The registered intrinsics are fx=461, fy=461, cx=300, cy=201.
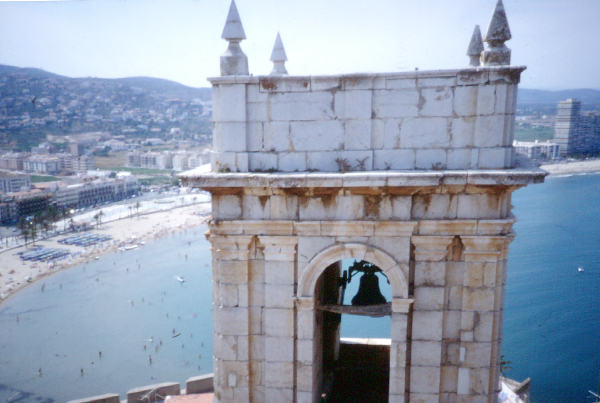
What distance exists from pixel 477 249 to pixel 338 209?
1633 mm

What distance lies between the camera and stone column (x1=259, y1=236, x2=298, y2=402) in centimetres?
551

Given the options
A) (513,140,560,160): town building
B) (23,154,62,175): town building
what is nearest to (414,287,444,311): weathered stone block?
(23,154,62,175): town building

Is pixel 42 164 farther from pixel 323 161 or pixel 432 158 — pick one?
pixel 432 158

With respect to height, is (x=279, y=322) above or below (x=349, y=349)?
above

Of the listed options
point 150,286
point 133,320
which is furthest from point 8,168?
point 133,320

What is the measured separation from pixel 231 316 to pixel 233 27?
3468mm

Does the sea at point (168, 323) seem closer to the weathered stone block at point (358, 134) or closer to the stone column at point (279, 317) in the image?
the stone column at point (279, 317)

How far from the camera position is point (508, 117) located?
16.4ft

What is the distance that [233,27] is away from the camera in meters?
5.36

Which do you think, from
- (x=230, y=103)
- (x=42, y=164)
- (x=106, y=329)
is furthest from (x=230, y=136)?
(x=42, y=164)

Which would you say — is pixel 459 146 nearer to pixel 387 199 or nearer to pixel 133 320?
pixel 387 199

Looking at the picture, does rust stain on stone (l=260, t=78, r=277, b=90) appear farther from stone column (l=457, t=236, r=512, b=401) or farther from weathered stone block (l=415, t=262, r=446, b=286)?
stone column (l=457, t=236, r=512, b=401)

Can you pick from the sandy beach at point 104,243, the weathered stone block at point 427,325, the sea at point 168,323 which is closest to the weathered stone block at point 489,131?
the weathered stone block at point 427,325

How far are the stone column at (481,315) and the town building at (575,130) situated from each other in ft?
430
